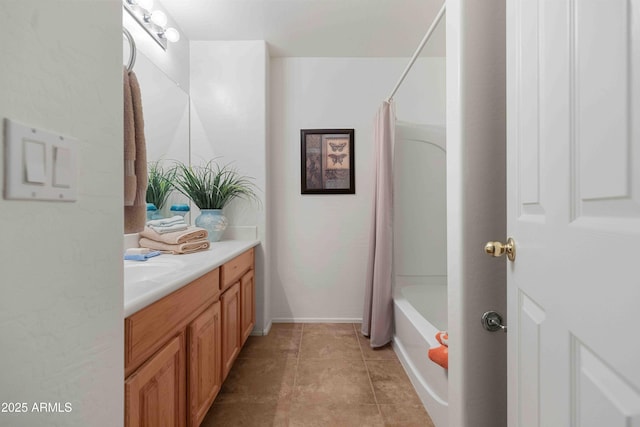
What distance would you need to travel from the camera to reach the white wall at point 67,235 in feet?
1.23

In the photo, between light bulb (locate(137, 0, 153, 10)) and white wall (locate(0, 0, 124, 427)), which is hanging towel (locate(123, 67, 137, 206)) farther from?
light bulb (locate(137, 0, 153, 10))

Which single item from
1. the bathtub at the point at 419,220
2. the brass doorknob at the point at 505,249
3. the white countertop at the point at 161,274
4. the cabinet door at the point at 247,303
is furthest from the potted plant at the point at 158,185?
the brass doorknob at the point at 505,249

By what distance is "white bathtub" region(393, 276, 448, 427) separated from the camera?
4.52 feet

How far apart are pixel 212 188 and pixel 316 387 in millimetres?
1647

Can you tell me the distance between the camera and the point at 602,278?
0.44 m

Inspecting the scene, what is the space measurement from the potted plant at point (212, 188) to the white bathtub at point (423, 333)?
1518 millimetres

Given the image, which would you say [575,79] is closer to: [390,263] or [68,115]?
[68,115]

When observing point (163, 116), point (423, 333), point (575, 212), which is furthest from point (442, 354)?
point (163, 116)

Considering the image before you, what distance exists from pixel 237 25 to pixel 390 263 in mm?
2251

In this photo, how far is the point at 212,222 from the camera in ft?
7.37

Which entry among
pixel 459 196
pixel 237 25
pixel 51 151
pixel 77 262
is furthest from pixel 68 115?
pixel 237 25

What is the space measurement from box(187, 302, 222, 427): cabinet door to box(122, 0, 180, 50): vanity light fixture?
177cm

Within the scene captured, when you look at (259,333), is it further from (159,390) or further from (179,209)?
(159,390)

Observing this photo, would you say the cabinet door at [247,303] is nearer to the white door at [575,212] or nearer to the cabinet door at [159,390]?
the cabinet door at [159,390]
